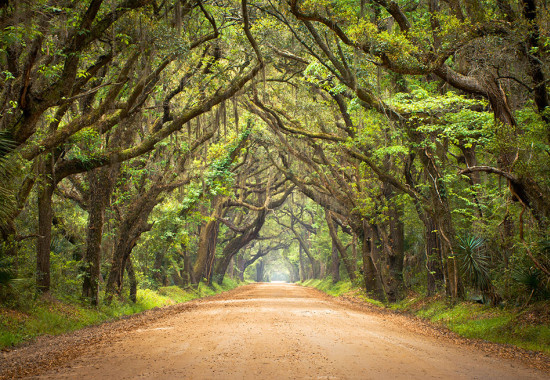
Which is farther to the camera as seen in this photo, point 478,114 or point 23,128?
point 478,114

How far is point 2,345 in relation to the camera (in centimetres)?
752

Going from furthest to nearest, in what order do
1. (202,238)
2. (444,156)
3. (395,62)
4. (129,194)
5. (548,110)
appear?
(202,238), (129,194), (444,156), (395,62), (548,110)

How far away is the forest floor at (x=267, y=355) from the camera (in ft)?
16.5

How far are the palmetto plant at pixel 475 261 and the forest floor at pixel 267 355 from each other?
10.6ft

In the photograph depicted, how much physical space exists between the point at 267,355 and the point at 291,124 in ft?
45.9

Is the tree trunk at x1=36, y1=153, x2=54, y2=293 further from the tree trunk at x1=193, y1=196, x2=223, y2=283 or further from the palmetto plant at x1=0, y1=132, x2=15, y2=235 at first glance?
the tree trunk at x1=193, y1=196, x2=223, y2=283

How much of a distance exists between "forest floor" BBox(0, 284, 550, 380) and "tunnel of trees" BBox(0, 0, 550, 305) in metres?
2.09

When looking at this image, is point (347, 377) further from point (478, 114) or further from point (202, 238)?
point (202, 238)

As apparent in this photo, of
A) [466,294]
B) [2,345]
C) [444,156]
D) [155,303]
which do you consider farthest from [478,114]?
[155,303]

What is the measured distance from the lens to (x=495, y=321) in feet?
32.6

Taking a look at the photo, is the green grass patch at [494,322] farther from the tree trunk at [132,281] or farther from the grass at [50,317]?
the tree trunk at [132,281]

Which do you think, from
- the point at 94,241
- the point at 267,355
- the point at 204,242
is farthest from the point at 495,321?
the point at 204,242

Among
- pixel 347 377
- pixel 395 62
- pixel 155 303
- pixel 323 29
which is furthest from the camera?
pixel 155 303

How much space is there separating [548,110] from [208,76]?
390 inches
